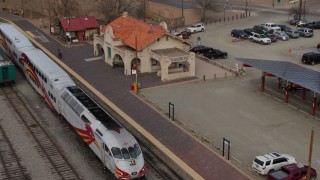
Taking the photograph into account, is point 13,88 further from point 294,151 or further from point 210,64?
point 294,151

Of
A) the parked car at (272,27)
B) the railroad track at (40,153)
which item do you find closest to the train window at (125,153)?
the railroad track at (40,153)

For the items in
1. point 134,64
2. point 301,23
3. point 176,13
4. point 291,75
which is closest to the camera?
point 291,75

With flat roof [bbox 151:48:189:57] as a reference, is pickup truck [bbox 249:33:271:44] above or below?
below

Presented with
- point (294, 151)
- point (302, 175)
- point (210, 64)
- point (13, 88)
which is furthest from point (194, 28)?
point (302, 175)

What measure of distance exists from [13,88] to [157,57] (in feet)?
53.1

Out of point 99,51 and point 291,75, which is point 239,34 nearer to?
point 99,51

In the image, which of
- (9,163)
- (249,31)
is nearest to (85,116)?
(9,163)

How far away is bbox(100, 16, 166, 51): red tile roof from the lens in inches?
2222

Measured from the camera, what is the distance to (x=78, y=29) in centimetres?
7481

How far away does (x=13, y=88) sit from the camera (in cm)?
5272

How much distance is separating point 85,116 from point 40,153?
4.82m

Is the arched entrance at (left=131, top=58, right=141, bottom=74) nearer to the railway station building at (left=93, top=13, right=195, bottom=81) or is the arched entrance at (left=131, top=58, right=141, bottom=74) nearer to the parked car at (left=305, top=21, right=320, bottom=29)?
the railway station building at (left=93, top=13, right=195, bottom=81)

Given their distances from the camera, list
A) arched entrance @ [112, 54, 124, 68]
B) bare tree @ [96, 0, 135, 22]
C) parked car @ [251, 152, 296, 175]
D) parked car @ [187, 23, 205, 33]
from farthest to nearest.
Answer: bare tree @ [96, 0, 135, 22], parked car @ [187, 23, 205, 33], arched entrance @ [112, 54, 124, 68], parked car @ [251, 152, 296, 175]

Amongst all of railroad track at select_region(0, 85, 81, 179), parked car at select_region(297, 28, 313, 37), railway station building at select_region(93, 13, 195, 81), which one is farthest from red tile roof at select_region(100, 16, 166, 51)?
parked car at select_region(297, 28, 313, 37)
